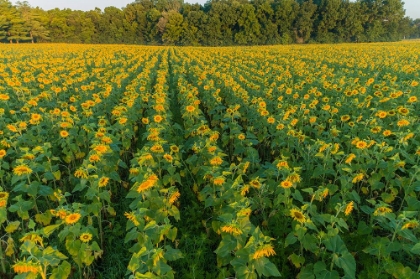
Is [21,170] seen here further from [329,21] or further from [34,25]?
[34,25]

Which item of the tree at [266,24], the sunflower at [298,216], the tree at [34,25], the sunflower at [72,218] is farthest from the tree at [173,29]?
the sunflower at [298,216]

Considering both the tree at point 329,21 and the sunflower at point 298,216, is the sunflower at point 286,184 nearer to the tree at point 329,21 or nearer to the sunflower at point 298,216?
the sunflower at point 298,216

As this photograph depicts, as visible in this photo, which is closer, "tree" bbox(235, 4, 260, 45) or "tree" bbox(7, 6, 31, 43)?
"tree" bbox(235, 4, 260, 45)

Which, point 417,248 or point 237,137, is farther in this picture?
point 237,137

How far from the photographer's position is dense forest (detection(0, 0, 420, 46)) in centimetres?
5853

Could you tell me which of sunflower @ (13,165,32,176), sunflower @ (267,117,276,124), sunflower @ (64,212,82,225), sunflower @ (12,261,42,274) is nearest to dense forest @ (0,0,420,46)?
sunflower @ (267,117,276,124)

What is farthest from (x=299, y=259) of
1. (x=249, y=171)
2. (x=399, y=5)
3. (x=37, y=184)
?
(x=399, y=5)

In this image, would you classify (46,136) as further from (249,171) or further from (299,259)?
(299,259)

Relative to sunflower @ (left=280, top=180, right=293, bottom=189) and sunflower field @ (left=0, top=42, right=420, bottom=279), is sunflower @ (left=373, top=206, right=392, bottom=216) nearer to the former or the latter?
sunflower field @ (left=0, top=42, right=420, bottom=279)

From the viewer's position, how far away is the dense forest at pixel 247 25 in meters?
58.5

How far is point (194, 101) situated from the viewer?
259 inches

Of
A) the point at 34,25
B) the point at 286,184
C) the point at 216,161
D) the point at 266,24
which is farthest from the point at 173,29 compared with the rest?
the point at 286,184

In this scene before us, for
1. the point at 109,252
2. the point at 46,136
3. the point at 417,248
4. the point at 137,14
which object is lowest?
the point at 109,252

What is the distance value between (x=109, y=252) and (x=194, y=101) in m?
3.93
